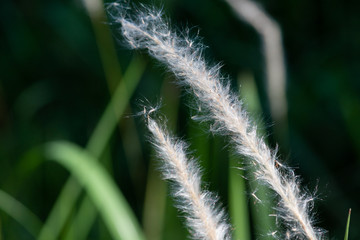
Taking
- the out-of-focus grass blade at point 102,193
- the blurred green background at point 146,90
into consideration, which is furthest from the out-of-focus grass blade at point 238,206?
the blurred green background at point 146,90

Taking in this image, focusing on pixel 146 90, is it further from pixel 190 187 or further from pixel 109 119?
pixel 190 187

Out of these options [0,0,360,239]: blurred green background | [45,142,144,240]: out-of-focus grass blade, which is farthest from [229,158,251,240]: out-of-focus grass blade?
[0,0,360,239]: blurred green background

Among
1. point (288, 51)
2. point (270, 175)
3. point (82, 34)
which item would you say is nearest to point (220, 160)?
point (288, 51)

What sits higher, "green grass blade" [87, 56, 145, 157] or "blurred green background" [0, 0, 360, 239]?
"blurred green background" [0, 0, 360, 239]

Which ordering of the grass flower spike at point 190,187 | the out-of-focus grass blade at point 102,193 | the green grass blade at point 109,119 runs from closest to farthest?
1. the grass flower spike at point 190,187
2. the out-of-focus grass blade at point 102,193
3. the green grass blade at point 109,119

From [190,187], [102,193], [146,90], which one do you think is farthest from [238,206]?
[146,90]

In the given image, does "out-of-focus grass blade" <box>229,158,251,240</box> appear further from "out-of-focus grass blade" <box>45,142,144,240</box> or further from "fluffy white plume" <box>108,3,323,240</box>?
"fluffy white plume" <box>108,3,323,240</box>

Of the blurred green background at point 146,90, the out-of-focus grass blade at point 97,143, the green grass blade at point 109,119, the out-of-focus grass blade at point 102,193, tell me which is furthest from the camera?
the blurred green background at point 146,90

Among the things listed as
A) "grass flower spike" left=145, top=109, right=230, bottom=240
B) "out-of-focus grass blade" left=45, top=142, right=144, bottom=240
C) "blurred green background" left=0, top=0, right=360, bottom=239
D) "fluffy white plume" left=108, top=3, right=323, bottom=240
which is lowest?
"grass flower spike" left=145, top=109, right=230, bottom=240

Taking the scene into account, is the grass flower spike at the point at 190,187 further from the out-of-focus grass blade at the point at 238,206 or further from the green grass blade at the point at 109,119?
the green grass blade at the point at 109,119

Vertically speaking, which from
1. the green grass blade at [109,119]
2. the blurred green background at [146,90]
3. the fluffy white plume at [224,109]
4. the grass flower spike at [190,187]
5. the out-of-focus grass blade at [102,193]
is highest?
the blurred green background at [146,90]

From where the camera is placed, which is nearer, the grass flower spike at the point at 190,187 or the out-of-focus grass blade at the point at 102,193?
the grass flower spike at the point at 190,187
